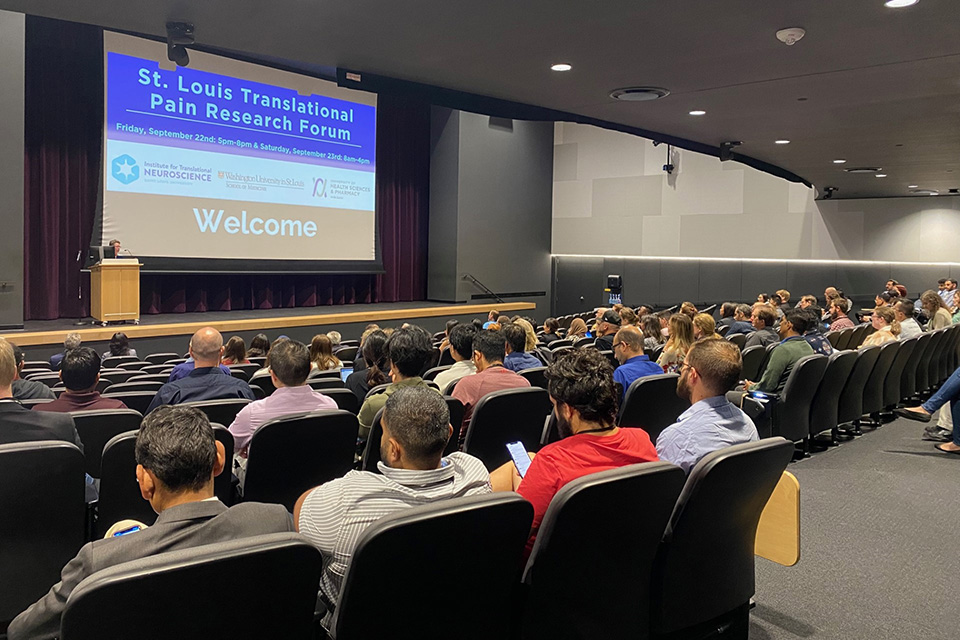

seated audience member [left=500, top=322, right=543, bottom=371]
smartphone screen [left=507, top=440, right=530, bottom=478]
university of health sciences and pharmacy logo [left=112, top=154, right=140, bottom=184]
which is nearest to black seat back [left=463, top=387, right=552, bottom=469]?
smartphone screen [left=507, top=440, right=530, bottom=478]

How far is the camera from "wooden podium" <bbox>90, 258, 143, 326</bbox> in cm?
921

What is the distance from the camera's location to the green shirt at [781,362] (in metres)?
5.07

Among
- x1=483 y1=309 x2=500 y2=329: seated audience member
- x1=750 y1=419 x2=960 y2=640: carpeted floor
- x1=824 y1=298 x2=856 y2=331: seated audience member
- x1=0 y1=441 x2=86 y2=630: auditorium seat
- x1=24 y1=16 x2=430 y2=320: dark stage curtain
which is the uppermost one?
x1=24 y1=16 x2=430 y2=320: dark stage curtain

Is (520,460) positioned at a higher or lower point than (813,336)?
lower

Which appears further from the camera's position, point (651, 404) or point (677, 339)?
point (677, 339)

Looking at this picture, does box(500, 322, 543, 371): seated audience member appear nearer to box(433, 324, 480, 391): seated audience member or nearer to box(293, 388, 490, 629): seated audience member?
box(433, 324, 480, 391): seated audience member

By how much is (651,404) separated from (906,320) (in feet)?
14.8

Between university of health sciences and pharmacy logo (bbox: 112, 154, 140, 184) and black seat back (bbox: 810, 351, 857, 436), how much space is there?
9250 mm

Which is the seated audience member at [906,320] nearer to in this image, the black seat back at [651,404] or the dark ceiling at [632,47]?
the dark ceiling at [632,47]

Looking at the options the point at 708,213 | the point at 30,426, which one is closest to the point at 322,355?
the point at 30,426

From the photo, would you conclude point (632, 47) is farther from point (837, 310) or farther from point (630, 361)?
point (837, 310)

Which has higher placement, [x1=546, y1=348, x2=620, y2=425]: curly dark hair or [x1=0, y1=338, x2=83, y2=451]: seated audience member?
[x1=546, y1=348, x2=620, y2=425]: curly dark hair

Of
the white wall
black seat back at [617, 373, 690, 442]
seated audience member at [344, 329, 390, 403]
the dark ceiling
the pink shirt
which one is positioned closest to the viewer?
the pink shirt

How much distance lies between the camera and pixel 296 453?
9.63 feet
